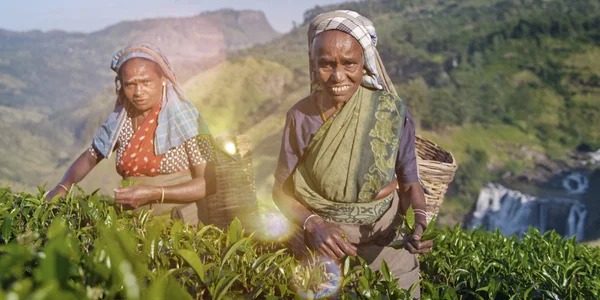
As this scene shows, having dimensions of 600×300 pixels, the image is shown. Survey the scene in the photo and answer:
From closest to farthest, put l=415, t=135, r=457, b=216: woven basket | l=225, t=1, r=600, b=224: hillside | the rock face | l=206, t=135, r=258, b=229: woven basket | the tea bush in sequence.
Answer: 1. the tea bush
2. l=415, t=135, r=457, b=216: woven basket
3. l=206, t=135, r=258, b=229: woven basket
4. the rock face
5. l=225, t=1, r=600, b=224: hillside

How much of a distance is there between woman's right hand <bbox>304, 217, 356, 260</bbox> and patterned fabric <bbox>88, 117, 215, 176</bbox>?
125 cm

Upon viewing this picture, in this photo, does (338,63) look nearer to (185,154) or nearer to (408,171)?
→ (408,171)

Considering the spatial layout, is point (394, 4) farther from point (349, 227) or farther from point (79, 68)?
point (349, 227)

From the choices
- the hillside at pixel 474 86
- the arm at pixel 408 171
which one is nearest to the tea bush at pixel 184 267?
the arm at pixel 408 171

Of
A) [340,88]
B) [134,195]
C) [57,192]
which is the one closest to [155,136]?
[134,195]

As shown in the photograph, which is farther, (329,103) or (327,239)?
(329,103)

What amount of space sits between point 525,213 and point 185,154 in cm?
4638

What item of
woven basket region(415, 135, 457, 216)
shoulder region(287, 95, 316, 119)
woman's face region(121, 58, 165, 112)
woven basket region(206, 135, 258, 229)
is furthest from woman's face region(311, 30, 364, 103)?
woman's face region(121, 58, 165, 112)

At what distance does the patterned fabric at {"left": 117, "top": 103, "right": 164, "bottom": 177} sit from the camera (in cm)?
332

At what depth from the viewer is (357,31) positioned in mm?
2424

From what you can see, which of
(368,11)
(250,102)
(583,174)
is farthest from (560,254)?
(368,11)

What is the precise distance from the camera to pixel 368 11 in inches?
4323

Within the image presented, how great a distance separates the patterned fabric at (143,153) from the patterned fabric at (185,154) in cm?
5

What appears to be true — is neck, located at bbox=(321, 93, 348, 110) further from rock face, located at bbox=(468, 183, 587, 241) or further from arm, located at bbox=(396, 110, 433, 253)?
rock face, located at bbox=(468, 183, 587, 241)
